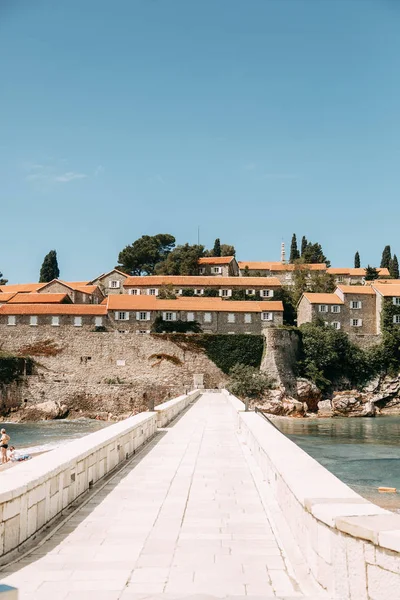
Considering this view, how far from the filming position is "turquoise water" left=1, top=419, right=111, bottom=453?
35.5 metres

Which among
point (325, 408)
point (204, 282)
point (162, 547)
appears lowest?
point (325, 408)

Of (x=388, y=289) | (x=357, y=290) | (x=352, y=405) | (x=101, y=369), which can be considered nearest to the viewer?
(x=101, y=369)

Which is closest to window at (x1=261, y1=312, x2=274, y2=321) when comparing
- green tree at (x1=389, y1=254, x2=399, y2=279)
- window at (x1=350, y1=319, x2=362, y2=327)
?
window at (x1=350, y1=319, x2=362, y2=327)

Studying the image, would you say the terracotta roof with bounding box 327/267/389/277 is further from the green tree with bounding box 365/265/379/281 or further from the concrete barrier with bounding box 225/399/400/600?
the concrete barrier with bounding box 225/399/400/600

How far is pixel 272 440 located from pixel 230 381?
154 feet

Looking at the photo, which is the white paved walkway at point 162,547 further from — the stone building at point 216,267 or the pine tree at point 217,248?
the pine tree at point 217,248

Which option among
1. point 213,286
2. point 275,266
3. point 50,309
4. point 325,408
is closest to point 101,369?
point 50,309

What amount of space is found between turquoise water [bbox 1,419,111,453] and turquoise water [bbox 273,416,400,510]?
14.9 m

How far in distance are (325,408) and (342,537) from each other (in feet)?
182

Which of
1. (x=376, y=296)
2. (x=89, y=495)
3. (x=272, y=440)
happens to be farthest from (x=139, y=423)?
(x=376, y=296)

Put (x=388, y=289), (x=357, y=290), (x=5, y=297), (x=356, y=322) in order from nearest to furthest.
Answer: (x=388, y=289), (x=356, y=322), (x=357, y=290), (x=5, y=297)

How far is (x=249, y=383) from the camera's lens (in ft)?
181

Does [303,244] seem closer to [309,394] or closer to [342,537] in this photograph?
[309,394]

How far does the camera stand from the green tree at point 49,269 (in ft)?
300
